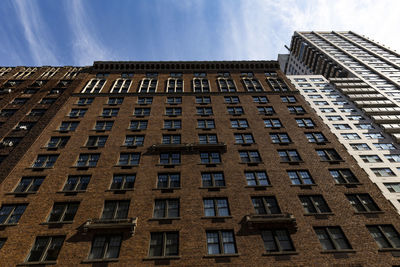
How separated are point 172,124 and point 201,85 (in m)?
16.1

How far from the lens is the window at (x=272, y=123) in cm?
3406

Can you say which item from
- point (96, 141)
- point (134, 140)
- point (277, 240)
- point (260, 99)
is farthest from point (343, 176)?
point (96, 141)

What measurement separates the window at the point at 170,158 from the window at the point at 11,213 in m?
14.6

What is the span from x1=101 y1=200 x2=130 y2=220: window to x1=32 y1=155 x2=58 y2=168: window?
32.5 ft

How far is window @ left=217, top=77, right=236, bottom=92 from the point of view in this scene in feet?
149

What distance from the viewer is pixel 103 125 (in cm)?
3366

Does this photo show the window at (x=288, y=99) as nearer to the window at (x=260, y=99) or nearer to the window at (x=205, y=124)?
the window at (x=260, y=99)

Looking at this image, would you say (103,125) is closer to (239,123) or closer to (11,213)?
(11,213)

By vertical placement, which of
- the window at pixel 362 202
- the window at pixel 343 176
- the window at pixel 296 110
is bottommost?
the window at pixel 362 202

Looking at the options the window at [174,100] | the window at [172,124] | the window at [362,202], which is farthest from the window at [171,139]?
the window at [362,202]

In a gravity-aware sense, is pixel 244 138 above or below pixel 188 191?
above

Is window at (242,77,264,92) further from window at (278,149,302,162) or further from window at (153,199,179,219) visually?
window at (153,199,179,219)

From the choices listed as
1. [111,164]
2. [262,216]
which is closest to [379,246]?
[262,216]

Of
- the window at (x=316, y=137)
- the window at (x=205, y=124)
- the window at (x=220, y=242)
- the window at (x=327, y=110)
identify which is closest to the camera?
the window at (x=220, y=242)
